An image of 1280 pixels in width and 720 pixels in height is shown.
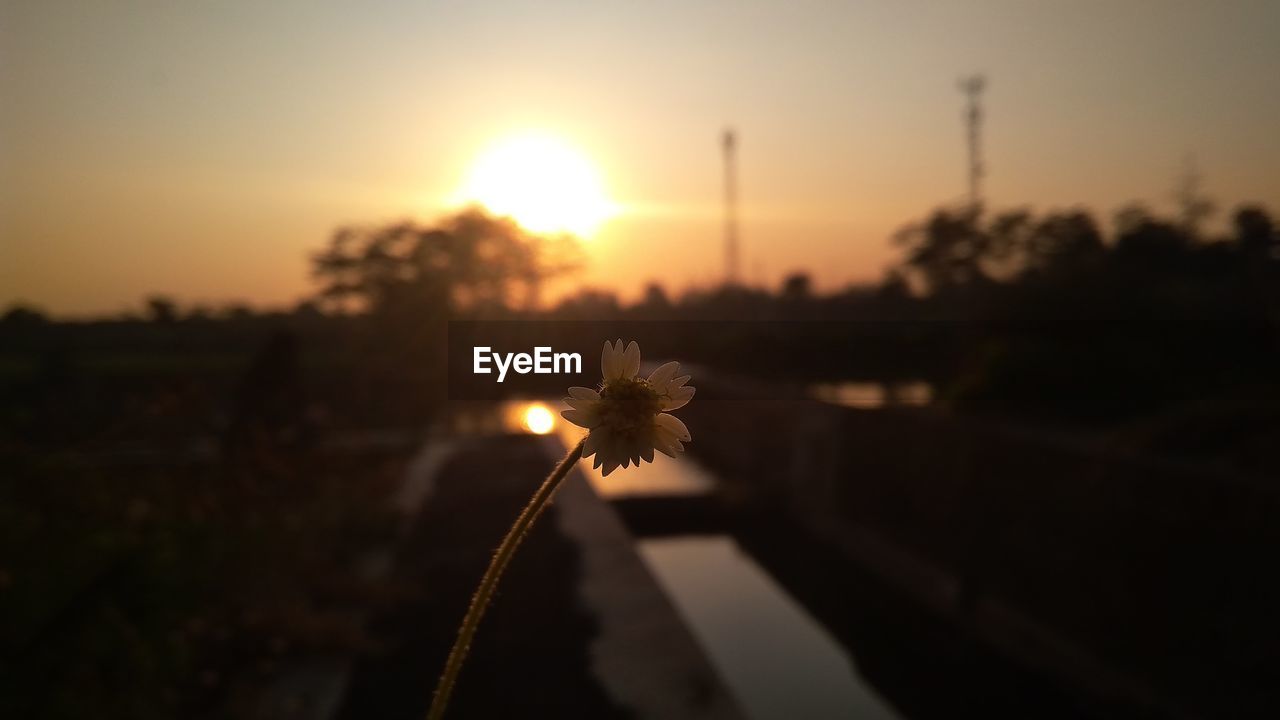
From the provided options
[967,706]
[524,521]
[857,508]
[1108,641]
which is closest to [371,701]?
[524,521]

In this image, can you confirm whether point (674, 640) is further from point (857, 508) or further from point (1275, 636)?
point (857, 508)

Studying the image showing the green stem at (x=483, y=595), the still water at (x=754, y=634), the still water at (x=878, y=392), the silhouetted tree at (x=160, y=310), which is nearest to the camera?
the green stem at (x=483, y=595)

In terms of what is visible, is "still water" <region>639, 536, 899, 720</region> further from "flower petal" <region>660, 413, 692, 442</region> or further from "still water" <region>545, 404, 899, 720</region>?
"flower petal" <region>660, 413, 692, 442</region>

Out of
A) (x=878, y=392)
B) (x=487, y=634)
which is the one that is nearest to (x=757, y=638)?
(x=487, y=634)

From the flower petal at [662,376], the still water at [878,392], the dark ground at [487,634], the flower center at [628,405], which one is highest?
the flower petal at [662,376]

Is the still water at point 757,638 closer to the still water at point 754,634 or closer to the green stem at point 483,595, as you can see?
the still water at point 754,634

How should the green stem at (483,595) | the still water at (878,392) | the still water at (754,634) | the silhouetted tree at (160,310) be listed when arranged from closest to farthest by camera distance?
1. the green stem at (483,595)
2. the silhouetted tree at (160,310)
3. the still water at (754,634)
4. the still water at (878,392)

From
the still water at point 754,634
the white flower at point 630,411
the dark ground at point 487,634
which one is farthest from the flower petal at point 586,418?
the still water at point 754,634

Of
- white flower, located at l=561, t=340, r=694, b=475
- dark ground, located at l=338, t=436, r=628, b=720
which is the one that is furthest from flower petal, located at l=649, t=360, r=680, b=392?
dark ground, located at l=338, t=436, r=628, b=720

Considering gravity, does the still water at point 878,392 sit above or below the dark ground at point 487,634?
above
